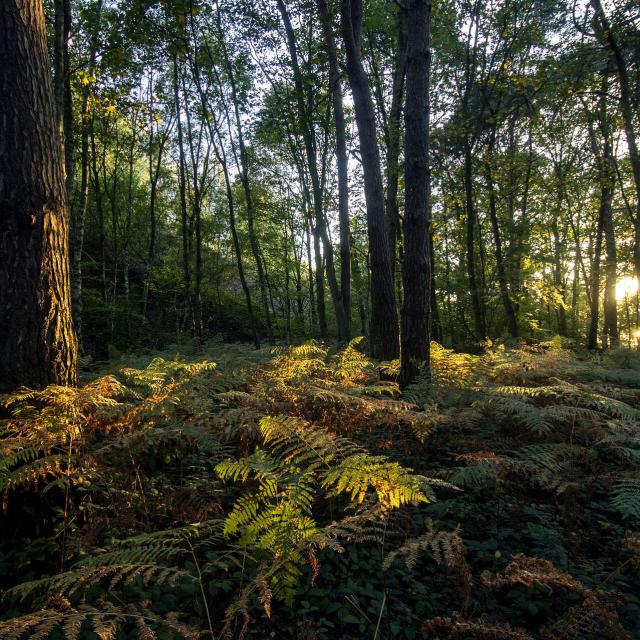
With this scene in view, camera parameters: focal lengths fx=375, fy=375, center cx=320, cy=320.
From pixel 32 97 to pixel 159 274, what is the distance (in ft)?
48.6

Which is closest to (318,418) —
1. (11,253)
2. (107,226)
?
(11,253)

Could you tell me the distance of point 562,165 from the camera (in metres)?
19.4

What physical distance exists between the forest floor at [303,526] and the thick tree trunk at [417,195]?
1503 millimetres

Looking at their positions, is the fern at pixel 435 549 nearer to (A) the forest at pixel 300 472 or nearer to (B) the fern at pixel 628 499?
(A) the forest at pixel 300 472

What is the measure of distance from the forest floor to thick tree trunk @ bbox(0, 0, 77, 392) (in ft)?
1.22

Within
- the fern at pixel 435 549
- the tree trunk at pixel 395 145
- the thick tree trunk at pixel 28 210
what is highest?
the tree trunk at pixel 395 145

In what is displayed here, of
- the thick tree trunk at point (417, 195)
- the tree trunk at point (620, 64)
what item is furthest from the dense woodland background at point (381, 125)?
the thick tree trunk at point (417, 195)

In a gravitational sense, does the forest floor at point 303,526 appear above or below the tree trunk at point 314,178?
below

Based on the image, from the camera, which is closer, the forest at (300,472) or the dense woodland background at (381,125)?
the forest at (300,472)

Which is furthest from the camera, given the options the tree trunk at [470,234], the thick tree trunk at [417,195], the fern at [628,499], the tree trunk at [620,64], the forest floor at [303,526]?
the tree trunk at [470,234]

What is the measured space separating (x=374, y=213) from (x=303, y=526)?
5980 mm

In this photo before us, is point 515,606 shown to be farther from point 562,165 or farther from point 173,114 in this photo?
point 562,165

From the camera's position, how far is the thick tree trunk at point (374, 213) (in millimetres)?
6914

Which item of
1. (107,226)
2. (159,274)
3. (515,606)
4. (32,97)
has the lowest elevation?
(515,606)
